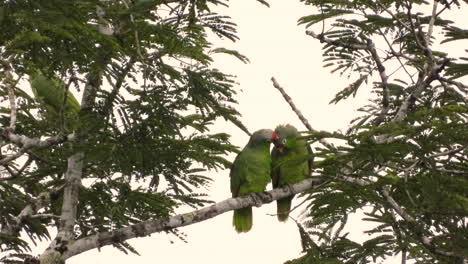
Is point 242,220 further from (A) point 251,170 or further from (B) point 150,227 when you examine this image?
(B) point 150,227

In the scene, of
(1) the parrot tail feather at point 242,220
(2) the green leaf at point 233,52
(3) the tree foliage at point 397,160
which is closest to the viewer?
(3) the tree foliage at point 397,160

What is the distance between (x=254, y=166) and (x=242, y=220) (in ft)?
3.29

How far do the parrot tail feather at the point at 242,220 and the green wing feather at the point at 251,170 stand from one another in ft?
1.09

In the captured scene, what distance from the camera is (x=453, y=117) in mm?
5395

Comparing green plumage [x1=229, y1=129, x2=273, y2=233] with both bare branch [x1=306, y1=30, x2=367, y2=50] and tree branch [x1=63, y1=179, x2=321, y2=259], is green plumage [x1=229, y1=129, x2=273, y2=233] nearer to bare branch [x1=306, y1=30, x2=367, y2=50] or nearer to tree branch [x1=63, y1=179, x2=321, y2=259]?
tree branch [x1=63, y1=179, x2=321, y2=259]

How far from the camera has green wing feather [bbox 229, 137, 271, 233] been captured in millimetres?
8555

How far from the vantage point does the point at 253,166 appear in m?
8.59

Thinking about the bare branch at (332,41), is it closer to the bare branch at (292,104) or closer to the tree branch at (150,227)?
the bare branch at (292,104)

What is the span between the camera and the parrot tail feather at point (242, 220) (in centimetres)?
909

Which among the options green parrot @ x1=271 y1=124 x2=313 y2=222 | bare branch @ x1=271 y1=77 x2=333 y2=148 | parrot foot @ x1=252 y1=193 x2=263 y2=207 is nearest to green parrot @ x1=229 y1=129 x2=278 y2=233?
green parrot @ x1=271 y1=124 x2=313 y2=222

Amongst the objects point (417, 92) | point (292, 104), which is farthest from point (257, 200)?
point (417, 92)

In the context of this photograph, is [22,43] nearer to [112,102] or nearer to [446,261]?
[112,102]

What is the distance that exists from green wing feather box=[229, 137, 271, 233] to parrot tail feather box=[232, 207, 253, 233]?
33cm

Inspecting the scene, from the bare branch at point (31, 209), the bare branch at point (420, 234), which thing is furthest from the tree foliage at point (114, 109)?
the bare branch at point (420, 234)
